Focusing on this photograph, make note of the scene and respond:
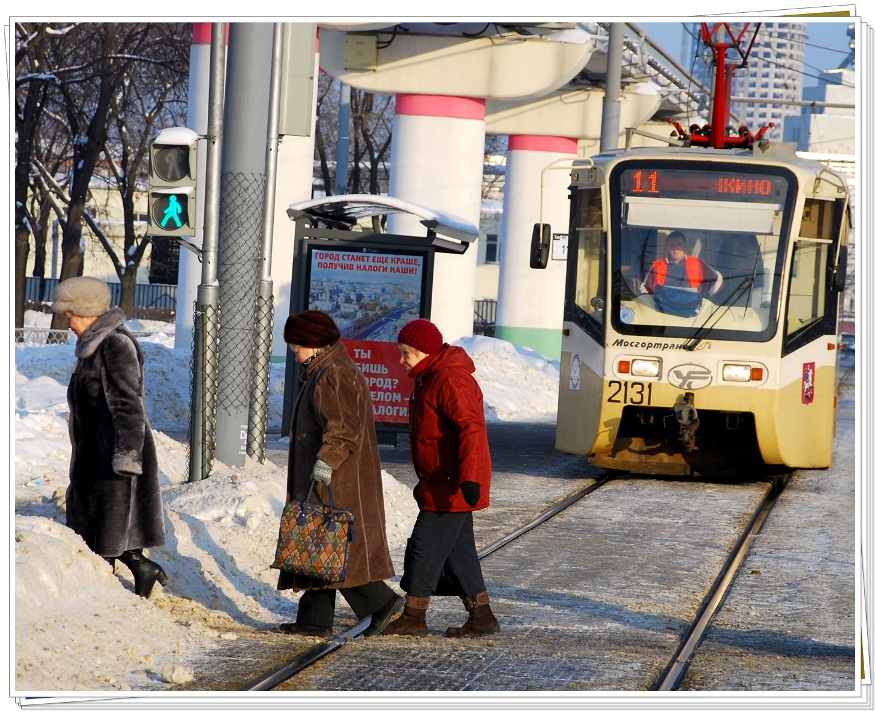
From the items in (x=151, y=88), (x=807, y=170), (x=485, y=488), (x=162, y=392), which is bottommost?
(x=162, y=392)

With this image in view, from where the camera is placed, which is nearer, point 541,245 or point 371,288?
point 541,245

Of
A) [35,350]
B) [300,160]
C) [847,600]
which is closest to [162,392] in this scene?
[35,350]

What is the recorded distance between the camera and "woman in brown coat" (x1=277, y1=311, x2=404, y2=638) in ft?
21.1

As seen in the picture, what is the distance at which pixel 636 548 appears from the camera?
958 cm

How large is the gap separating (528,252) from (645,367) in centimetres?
2002

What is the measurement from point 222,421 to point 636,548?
3.28m

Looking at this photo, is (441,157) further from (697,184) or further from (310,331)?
(310,331)

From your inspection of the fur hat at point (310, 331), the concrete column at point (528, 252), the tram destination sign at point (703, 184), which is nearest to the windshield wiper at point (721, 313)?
the tram destination sign at point (703, 184)

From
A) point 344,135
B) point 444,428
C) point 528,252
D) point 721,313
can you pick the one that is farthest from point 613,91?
point 444,428

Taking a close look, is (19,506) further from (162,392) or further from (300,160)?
(300,160)

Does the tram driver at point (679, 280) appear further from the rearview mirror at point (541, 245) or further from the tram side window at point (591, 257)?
the rearview mirror at point (541, 245)

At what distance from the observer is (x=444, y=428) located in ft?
21.9

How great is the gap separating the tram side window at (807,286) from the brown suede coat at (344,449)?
7087 mm

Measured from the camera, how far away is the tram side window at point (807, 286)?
12719 mm
